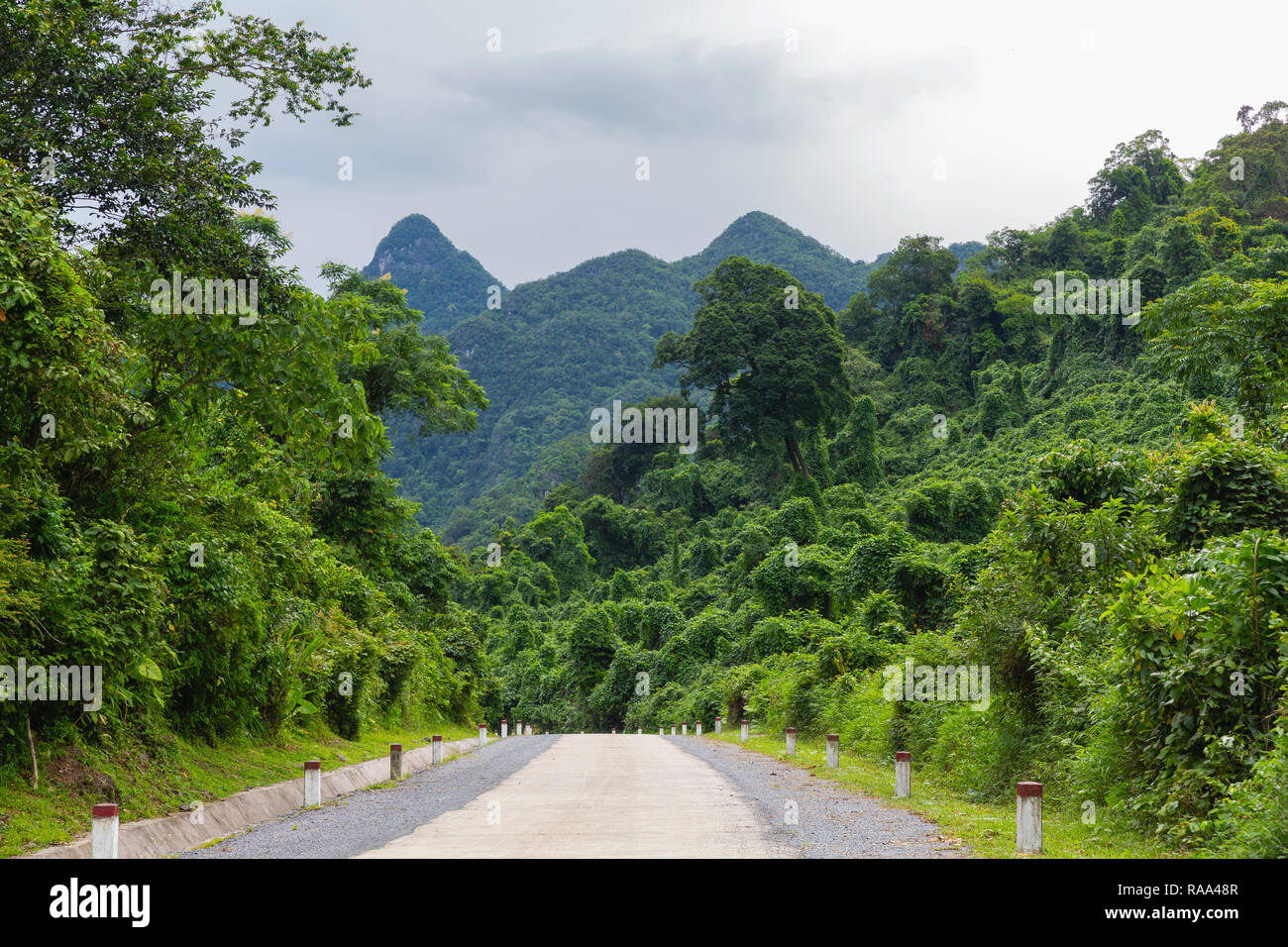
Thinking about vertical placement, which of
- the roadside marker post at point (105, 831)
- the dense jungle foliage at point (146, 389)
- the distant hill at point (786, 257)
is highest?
the distant hill at point (786, 257)

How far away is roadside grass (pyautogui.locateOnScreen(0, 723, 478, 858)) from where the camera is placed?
31.2ft

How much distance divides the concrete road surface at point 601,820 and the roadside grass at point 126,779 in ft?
9.58

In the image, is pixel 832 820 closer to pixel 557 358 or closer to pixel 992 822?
pixel 992 822

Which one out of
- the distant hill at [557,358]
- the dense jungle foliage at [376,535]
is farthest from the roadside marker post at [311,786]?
the distant hill at [557,358]

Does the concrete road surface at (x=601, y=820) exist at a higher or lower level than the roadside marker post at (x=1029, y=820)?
lower

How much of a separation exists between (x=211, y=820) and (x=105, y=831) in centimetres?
337

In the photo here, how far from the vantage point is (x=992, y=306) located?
246 feet

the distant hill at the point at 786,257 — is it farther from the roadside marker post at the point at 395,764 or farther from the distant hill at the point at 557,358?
the roadside marker post at the point at 395,764

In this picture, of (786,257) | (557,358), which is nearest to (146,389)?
(557,358)

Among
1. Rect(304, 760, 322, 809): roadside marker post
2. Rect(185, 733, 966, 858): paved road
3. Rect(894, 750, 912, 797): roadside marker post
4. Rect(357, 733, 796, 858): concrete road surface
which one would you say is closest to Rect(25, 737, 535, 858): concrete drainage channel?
Rect(304, 760, 322, 809): roadside marker post

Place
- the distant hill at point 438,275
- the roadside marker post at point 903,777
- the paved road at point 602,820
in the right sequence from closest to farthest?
1. the paved road at point 602,820
2. the roadside marker post at point 903,777
3. the distant hill at point 438,275

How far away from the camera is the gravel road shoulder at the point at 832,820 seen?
9.49 meters


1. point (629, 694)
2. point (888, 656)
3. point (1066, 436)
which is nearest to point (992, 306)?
point (1066, 436)
